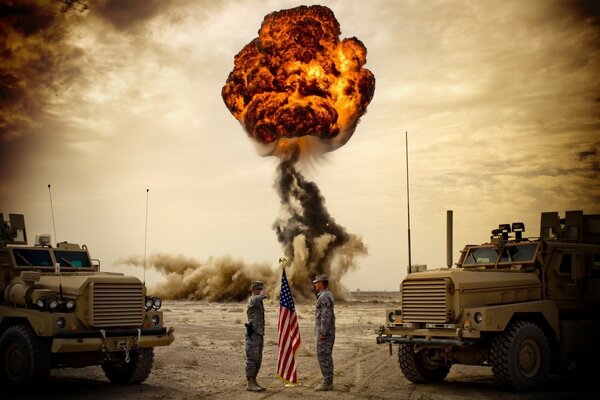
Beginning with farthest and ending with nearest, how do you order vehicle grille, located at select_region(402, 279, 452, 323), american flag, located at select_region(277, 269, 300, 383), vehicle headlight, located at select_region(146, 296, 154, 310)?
vehicle headlight, located at select_region(146, 296, 154, 310) → american flag, located at select_region(277, 269, 300, 383) → vehicle grille, located at select_region(402, 279, 452, 323)

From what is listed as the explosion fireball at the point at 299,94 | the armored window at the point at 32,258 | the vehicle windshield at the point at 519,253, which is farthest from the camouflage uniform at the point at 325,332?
the explosion fireball at the point at 299,94

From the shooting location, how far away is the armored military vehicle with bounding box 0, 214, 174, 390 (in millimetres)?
14711

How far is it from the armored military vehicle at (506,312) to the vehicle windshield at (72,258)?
712cm

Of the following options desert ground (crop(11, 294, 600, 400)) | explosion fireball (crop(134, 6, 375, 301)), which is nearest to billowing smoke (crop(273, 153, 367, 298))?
explosion fireball (crop(134, 6, 375, 301))

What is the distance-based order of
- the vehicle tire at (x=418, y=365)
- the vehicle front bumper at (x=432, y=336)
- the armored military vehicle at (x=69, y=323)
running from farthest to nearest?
the vehicle tire at (x=418, y=365) → the vehicle front bumper at (x=432, y=336) → the armored military vehicle at (x=69, y=323)

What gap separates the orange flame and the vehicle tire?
46.5 m

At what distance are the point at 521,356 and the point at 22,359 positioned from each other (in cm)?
1022

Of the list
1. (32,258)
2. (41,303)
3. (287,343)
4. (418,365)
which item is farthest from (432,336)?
(32,258)

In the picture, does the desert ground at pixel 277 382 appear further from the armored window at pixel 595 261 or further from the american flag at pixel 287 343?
the armored window at pixel 595 261

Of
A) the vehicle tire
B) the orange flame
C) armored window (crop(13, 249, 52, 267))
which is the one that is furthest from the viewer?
the orange flame

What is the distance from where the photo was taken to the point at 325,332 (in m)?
15.4

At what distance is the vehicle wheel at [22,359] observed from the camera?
47.9ft

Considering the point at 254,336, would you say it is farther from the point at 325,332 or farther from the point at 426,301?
the point at 426,301

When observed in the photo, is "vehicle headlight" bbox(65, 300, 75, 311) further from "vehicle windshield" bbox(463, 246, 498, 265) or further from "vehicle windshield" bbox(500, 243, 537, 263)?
"vehicle windshield" bbox(500, 243, 537, 263)
